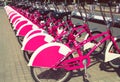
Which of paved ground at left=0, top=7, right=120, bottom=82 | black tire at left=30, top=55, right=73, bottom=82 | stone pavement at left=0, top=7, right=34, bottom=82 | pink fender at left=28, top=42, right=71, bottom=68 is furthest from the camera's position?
stone pavement at left=0, top=7, right=34, bottom=82

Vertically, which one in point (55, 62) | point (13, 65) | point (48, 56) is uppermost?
point (48, 56)

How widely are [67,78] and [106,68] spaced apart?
1406 millimetres

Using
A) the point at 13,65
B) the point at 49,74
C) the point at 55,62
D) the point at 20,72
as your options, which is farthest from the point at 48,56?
the point at 13,65

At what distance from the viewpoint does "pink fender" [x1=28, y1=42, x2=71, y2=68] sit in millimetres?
4770

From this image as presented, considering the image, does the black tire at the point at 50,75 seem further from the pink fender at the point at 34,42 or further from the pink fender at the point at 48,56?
the pink fender at the point at 34,42

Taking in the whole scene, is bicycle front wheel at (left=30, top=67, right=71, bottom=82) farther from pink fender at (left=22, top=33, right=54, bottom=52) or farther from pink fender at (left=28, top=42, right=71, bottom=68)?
pink fender at (left=22, top=33, right=54, bottom=52)

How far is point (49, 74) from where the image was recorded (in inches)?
201

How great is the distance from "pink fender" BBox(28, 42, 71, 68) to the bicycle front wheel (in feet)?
0.68

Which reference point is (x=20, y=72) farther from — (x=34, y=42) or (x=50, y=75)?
(x=50, y=75)

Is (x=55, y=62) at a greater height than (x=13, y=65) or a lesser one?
greater

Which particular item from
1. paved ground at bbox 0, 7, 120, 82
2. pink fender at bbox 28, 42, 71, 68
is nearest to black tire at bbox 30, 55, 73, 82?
pink fender at bbox 28, 42, 71, 68

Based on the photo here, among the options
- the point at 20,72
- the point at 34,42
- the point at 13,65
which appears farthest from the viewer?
the point at 13,65

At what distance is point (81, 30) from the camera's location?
23.1 feet

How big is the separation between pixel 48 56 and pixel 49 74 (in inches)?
18.1
